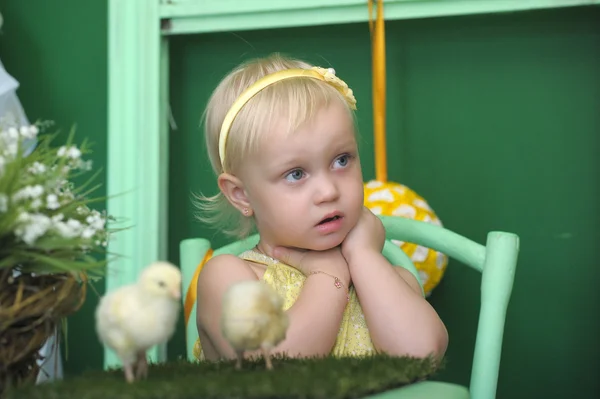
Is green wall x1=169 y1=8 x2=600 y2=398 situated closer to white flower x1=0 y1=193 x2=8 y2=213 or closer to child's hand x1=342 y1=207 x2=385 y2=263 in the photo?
child's hand x1=342 y1=207 x2=385 y2=263

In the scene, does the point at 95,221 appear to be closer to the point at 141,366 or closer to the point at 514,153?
the point at 141,366

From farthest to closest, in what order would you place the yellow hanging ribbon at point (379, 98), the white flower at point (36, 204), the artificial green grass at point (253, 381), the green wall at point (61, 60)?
the green wall at point (61, 60)
the yellow hanging ribbon at point (379, 98)
the white flower at point (36, 204)
the artificial green grass at point (253, 381)

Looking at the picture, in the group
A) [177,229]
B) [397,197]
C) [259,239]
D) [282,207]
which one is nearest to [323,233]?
[282,207]

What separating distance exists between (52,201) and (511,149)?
132cm

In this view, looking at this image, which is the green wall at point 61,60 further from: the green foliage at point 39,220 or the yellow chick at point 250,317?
the yellow chick at point 250,317

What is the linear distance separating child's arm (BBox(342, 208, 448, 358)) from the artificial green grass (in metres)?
0.35

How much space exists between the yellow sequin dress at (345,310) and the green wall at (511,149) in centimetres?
68

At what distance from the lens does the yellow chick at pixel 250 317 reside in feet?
2.14

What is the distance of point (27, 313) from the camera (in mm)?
689

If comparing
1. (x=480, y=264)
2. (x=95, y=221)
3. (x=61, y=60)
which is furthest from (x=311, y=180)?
(x=61, y=60)

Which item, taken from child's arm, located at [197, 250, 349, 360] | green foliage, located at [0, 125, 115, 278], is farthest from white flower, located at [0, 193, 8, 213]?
child's arm, located at [197, 250, 349, 360]

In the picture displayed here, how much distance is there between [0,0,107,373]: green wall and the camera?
2.03m

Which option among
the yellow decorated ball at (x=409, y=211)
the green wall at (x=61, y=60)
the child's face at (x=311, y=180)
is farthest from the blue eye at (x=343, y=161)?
the green wall at (x=61, y=60)

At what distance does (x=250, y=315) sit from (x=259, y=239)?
0.72 meters
